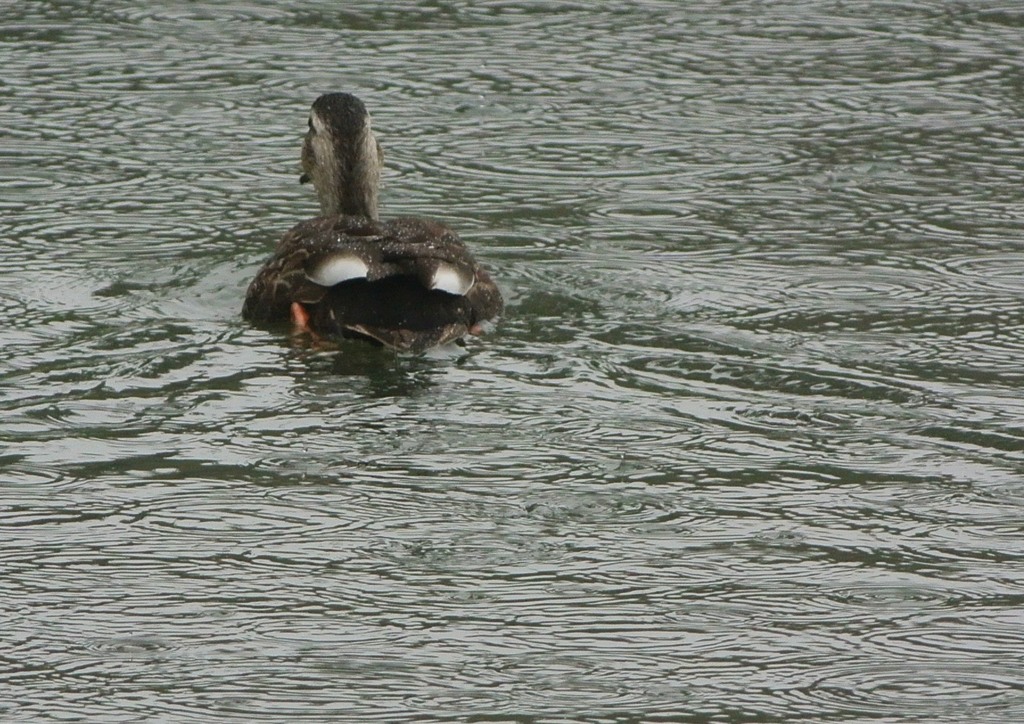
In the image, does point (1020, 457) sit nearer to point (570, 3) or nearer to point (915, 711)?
point (915, 711)

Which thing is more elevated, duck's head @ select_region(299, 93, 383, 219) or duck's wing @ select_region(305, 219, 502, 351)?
duck's head @ select_region(299, 93, 383, 219)

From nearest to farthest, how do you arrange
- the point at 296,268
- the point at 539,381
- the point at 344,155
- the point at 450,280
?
the point at 539,381, the point at 450,280, the point at 296,268, the point at 344,155

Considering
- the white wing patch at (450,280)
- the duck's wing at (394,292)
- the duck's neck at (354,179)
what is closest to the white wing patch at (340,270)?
the duck's wing at (394,292)

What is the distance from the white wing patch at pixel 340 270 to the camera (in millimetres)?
9148

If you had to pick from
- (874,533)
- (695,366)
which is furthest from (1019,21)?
(874,533)

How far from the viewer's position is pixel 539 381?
8.57 metres

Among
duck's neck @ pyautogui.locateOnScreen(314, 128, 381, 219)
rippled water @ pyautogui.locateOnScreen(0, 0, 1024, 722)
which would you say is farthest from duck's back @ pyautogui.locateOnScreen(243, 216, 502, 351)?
duck's neck @ pyautogui.locateOnScreen(314, 128, 381, 219)

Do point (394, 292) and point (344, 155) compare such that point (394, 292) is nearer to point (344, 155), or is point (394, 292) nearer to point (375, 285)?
point (375, 285)

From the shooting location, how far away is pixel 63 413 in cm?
804

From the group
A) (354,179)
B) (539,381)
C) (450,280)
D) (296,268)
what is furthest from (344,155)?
(539,381)

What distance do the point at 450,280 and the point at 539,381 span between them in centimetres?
79

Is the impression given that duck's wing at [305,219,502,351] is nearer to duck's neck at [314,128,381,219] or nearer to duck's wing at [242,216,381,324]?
duck's wing at [242,216,381,324]

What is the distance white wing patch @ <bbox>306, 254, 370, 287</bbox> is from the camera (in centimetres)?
915

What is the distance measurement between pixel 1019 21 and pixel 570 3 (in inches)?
125
